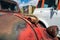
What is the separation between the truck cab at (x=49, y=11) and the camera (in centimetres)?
848

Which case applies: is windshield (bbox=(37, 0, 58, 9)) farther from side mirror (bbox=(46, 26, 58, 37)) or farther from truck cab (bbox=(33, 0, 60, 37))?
side mirror (bbox=(46, 26, 58, 37))

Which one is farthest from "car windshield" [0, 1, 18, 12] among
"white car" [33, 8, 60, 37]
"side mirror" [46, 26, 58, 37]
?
"white car" [33, 8, 60, 37]

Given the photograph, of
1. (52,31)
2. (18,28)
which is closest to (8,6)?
(52,31)

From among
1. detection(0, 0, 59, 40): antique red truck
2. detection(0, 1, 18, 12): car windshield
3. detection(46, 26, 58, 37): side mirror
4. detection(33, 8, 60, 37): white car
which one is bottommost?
detection(33, 8, 60, 37): white car

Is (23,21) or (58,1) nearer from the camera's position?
(23,21)

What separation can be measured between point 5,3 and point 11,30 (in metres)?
1.70

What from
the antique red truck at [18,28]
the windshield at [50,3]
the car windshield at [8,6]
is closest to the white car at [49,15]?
the windshield at [50,3]

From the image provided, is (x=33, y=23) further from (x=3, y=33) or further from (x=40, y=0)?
(x=40, y=0)

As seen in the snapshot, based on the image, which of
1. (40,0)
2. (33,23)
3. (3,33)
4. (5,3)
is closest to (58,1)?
(40,0)

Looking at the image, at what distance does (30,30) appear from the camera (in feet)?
10.3

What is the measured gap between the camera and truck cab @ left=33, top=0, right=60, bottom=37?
8484 mm

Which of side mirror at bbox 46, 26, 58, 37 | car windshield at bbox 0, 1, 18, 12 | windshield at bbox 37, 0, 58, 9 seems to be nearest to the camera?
side mirror at bbox 46, 26, 58, 37

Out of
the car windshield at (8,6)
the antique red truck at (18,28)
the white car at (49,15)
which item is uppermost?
the car windshield at (8,6)

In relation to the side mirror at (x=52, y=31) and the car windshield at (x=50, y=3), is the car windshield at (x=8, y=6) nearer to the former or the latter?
the side mirror at (x=52, y=31)
